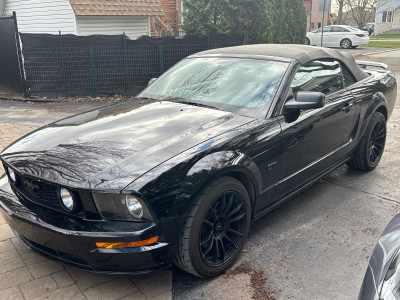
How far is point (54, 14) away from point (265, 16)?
7133 millimetres

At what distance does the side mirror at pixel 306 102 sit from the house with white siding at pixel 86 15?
11.2 metres

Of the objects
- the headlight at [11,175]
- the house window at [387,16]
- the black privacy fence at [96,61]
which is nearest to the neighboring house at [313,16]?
the house window at [387,16]

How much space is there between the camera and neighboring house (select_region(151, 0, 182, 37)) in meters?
18.4

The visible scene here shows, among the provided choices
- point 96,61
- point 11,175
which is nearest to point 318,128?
point 11,175

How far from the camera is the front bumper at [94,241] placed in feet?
8.38

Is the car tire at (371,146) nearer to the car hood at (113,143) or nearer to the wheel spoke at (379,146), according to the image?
the wheel spoke at (379,146)

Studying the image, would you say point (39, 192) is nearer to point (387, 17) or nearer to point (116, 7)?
point (116, 7)

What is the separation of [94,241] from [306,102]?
2.07 m

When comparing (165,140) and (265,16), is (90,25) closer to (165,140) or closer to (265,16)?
(265,16)

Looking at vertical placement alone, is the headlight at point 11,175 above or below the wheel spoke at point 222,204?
above

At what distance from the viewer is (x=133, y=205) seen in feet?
8.45

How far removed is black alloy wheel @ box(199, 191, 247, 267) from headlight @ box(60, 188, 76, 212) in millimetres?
897

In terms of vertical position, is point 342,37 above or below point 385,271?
below

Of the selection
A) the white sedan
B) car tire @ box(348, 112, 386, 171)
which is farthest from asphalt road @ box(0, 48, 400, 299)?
the white sedan
